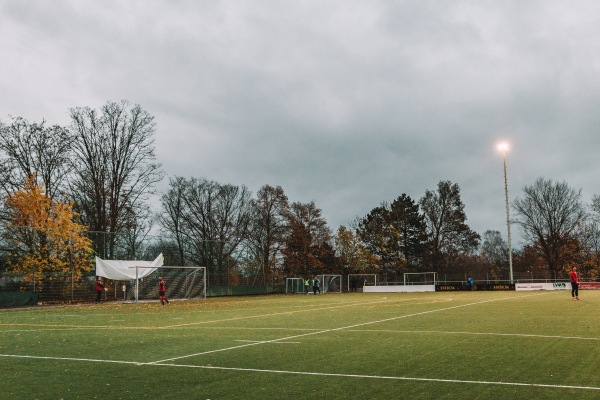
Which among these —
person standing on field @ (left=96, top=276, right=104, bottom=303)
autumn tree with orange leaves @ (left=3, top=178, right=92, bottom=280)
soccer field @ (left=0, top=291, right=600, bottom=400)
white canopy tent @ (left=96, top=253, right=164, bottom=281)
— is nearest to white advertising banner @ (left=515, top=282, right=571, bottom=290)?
white canopy tent @ (left=96, top=253, right=164, bottom=281)

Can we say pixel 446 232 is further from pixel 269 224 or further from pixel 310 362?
pixel 310 362

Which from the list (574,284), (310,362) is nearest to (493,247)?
(574,284)

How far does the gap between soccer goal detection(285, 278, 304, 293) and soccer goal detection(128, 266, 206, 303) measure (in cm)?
1628

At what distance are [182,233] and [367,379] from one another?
2483 inches

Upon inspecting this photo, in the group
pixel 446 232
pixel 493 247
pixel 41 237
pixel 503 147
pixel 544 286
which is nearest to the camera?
pixel 41 237

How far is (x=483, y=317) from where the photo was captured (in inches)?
803

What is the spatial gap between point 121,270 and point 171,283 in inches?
159

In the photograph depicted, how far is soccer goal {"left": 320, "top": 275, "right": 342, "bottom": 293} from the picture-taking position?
6501cm

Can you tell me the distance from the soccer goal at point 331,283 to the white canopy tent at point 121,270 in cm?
2653

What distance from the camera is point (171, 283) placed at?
43250mm

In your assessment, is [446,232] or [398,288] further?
[446,232]

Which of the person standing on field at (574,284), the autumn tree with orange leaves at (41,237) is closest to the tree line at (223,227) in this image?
the autumn tree with orange leaves at (41,237)

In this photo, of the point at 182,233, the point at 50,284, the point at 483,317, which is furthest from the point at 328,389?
the point at 182,233

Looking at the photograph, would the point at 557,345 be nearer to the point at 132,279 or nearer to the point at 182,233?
the point at 132,279
